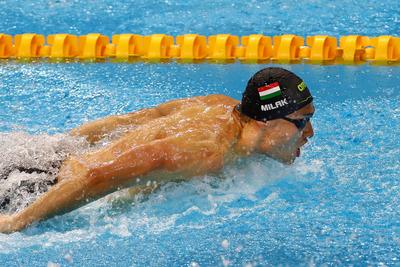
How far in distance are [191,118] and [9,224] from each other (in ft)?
2.96

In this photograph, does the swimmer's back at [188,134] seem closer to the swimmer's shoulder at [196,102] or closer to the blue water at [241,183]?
the swimmer's shoulder at [196,102]

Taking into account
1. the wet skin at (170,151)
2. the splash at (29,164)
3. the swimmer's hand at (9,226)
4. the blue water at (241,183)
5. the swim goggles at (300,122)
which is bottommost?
the blue water at (241,183)

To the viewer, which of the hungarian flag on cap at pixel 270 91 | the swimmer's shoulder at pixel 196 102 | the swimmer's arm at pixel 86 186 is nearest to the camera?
the swimmer's arm at pixel 86 186

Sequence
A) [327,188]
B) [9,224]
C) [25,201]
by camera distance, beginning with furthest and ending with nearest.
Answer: [327,188]
[25,201]
[9,224]

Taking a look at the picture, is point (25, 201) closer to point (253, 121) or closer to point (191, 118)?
point (191, 118)

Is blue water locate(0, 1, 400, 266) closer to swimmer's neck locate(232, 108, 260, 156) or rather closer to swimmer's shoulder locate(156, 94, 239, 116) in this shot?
swimmer's neck locate(232, 108, 260, 156)

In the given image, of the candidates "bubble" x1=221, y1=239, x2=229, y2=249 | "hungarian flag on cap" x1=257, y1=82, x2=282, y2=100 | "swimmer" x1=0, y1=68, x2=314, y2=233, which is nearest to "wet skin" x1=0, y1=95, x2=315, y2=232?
"swimmer" x1=0, y1=68, x2=314, y2=233

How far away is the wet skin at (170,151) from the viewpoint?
324 cm

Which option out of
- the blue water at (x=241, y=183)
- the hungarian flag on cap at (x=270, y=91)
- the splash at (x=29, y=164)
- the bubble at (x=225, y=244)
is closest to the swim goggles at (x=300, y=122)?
the hungarian flag on cap at (x=270, y=91)

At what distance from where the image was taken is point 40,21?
6.89 meters

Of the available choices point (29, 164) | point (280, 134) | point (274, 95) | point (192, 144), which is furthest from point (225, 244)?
point (29, 164)

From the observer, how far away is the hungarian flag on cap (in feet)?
11.3

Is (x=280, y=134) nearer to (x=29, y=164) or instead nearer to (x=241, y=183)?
(x=241, y=183)

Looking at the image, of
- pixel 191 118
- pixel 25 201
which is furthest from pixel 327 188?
pixel 25 201
